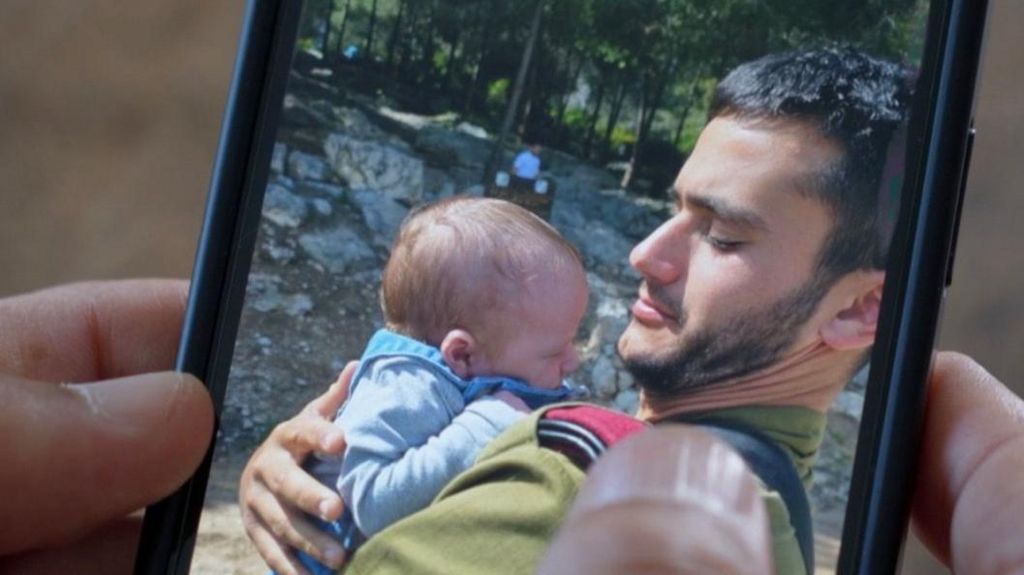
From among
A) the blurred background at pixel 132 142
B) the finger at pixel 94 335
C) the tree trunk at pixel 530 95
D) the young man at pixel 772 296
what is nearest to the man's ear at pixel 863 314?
the young man at pixel 772 296

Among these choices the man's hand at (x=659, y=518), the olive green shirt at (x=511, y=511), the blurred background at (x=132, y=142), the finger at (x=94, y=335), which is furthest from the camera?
the blurred background at (x=132, y=142)

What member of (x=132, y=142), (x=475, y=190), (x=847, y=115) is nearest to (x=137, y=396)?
(x=475, y=190)

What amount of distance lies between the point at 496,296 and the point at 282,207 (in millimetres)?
74

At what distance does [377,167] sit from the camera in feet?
1.44

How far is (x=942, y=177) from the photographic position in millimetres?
404

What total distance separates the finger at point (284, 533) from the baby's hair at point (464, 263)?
0.20 ft

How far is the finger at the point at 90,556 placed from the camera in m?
0.48

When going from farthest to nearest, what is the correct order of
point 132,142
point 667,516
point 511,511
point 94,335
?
point 132,142 < point 94,335 < point 511,511 < point 667,516

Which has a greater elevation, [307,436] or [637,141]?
[637,141]

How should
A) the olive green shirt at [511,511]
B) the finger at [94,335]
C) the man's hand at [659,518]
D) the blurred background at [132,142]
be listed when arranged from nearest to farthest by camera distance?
the man's hand at [659,518]
the olive green shirt at [511,511]
the finger at [94,335]
the blurred background at [132,142]

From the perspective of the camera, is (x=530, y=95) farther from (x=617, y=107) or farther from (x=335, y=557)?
(x=335, y=557)

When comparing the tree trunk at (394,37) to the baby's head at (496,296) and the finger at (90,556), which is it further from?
the finger at (90,556)

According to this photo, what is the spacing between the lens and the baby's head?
0.42 meters

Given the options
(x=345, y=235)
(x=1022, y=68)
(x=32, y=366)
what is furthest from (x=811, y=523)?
(x=1022, y=68)
